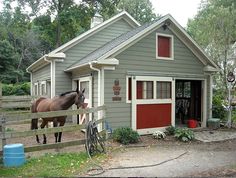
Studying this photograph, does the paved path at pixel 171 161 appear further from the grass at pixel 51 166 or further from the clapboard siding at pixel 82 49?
the clapboard siding at pixel 82 49

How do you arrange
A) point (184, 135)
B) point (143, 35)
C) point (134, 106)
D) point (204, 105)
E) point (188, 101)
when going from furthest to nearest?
point (188, 101) → point (204, 105) → point (143, 35) → point (134, 106) → point (184, 135)

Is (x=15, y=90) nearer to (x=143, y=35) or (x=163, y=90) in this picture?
(x=163, y=90)

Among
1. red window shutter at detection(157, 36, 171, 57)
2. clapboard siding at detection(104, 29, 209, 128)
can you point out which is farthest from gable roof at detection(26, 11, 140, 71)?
red window shutter at detection(157, 36, 171, 57)

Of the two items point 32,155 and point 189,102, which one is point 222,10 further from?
point 32,155

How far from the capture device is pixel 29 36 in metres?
43.8

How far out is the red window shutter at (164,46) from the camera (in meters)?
12.6

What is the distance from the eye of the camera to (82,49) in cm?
1509

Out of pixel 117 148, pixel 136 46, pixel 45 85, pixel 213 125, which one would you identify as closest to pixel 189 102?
pixel 213 125

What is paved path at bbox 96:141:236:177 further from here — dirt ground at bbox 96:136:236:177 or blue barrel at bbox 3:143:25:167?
blue barrel at bbox 3:143:25:167

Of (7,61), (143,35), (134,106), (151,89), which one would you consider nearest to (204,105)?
(151,89)

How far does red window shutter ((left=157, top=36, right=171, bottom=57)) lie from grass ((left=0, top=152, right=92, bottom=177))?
257 inches

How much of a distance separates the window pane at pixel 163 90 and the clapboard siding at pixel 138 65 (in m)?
0.58

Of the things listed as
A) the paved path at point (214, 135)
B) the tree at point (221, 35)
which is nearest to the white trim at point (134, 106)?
the paved path at point (214, 135)

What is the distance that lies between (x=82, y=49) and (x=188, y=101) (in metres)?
6.36
